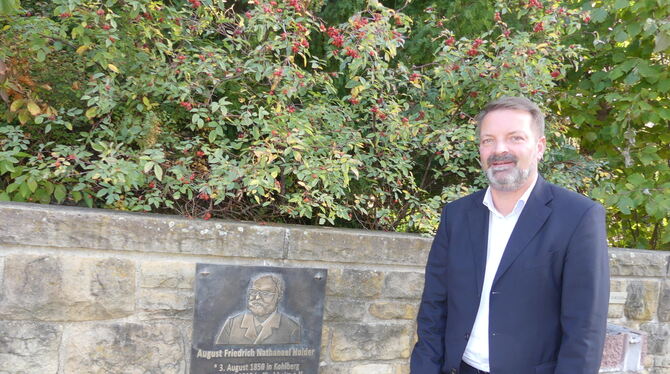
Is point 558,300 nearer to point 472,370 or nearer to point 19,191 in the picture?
point 472,370

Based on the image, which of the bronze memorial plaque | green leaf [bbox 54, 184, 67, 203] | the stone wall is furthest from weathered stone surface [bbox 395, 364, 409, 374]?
green leaf [bbox 54, 184, 67, 203]

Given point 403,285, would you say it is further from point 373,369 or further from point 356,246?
point 373,369

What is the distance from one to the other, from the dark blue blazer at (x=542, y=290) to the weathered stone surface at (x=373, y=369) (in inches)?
42.8

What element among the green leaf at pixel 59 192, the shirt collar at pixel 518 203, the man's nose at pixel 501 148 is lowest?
the green leaf at pixel 59 192

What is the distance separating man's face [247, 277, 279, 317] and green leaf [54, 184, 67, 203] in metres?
1.12

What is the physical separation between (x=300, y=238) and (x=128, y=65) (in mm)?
1456

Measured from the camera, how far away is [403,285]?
3436 mm

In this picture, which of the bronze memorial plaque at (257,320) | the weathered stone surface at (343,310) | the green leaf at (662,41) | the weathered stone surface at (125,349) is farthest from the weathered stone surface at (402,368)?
the green leaf at (662,41)

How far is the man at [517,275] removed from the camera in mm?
2061

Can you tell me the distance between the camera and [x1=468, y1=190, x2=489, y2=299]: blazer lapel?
7.41 ft

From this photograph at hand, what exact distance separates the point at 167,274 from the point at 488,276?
5.09ft

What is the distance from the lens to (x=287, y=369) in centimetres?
320

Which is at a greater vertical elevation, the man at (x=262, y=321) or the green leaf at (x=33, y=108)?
the green leaf at (x=33, y=108)

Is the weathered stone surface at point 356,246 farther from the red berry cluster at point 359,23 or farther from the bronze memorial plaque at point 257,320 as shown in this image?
the red berry cluster at point 359,23
